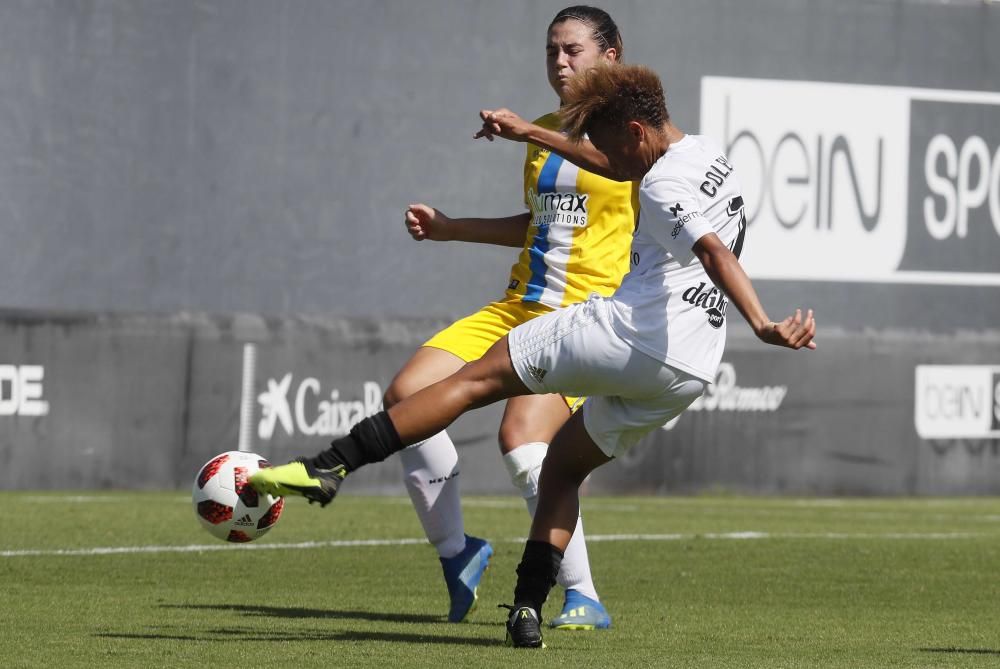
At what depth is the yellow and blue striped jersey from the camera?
732 centimetres

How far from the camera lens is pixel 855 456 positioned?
16.6 metres

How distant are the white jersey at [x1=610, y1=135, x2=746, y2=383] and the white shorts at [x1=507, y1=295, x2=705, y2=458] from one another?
42 millimetres

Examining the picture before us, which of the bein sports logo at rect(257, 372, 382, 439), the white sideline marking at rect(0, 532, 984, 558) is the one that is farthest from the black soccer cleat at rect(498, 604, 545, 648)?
the bein sports logo at rect(257, 372, 382, 439)

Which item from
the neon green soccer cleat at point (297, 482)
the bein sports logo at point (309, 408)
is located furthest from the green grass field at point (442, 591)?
the bein sports logo at point (309, 408)

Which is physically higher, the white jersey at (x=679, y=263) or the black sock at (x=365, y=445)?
the white jersey at (x=679, y=263)

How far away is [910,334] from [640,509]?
4275 millimetres

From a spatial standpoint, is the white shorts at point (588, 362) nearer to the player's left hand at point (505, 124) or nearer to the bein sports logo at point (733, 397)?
the player's left hand at point (505, 124)

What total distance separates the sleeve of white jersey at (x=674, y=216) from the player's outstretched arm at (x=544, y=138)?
0.40 metres

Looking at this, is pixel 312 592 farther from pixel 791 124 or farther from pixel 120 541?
pixel 791 124

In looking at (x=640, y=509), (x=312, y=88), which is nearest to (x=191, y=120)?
(x=312, y=88)

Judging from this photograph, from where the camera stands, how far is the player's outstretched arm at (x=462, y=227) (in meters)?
7.27

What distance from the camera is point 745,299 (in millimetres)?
5574

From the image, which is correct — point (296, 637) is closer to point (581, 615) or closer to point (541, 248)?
point (581, 615)

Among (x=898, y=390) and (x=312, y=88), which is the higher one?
(x=312, y=88)
